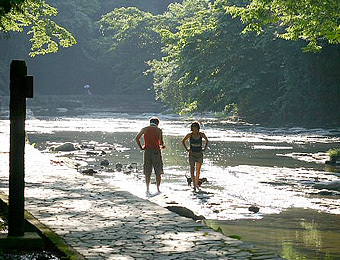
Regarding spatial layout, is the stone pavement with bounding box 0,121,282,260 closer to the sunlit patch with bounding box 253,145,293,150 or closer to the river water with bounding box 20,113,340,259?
the river water with bounding box 20,113,340,259

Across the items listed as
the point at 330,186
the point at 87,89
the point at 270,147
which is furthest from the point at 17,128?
the point at 87,89

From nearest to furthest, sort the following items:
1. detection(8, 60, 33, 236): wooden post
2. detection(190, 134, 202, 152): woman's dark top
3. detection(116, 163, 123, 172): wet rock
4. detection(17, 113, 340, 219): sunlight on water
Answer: detection(8, 60, 33, 236): wooden post, detection(17, 113, 340, 219): sunlight on water, detection(190, 134, 202, 152): woman's dark top, detection(116, 163, 123, 172): wet rock

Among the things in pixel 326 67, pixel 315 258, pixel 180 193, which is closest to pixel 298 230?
pixel 315 258

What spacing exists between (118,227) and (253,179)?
1100 centimetres

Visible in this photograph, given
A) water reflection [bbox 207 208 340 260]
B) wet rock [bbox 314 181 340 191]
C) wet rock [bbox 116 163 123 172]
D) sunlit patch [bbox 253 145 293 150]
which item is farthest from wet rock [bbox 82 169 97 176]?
sunlit patch [bbox 253 145 293 150]

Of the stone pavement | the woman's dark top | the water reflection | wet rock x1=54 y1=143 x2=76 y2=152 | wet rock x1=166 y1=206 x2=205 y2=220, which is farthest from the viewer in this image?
wet rock x1=54 y1=143 x2=76 y2=152

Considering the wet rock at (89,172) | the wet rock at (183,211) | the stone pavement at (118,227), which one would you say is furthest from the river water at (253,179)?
the stone pavement at (118,227)

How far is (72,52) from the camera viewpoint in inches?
3243

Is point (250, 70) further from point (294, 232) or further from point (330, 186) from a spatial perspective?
point (294, 232)

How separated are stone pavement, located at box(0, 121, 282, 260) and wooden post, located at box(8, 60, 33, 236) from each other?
2.56 ft

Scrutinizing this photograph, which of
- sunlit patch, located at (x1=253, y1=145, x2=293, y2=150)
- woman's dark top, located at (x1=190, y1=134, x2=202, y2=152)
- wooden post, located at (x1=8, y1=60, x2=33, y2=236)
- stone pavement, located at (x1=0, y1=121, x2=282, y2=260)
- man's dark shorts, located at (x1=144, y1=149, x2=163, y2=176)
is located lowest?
sunlit patch, located at (x1=253, y1=145, x2=293, y2=150)

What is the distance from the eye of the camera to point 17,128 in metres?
7.86

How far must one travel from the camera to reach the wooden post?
7855 millimetres

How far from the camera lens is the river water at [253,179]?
40.7 ft
